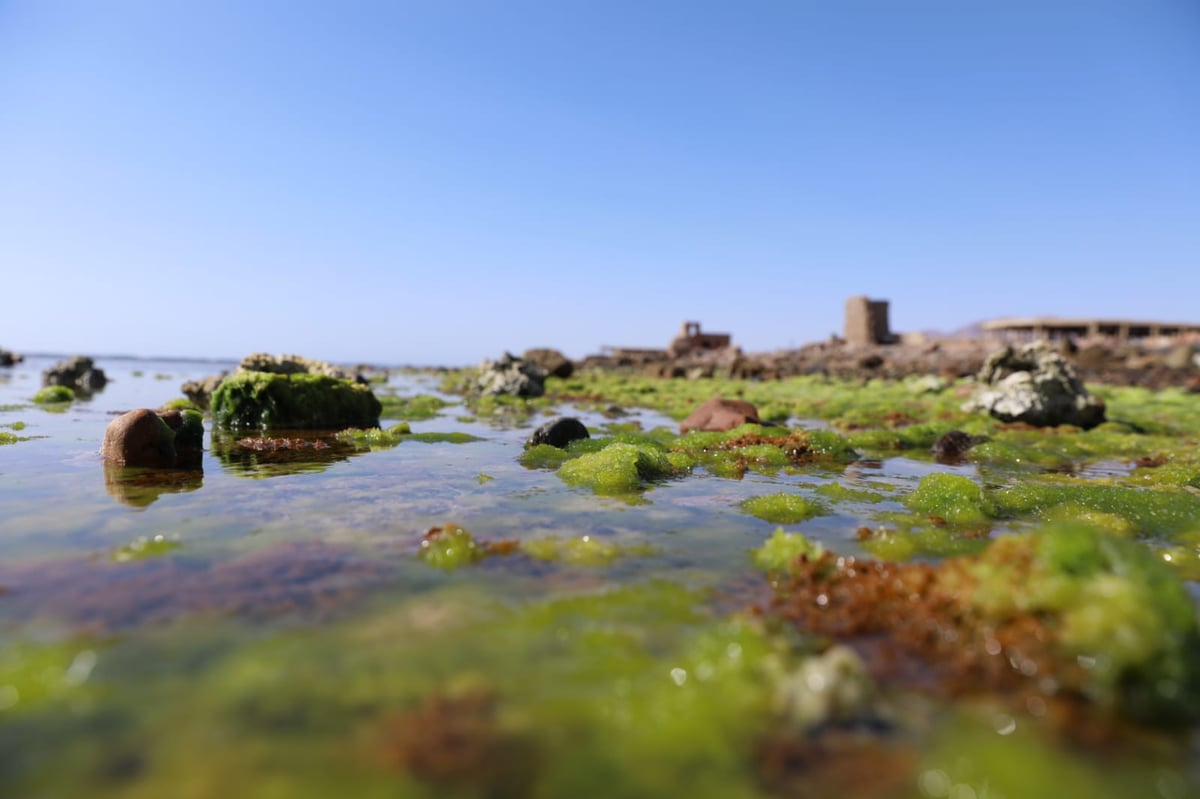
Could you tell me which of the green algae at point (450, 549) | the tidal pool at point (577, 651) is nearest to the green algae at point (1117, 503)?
the tidal pool at point (577, 651)

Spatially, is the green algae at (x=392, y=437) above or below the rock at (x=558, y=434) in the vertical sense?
below

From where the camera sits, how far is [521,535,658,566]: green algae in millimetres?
6062

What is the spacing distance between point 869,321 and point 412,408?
62667 mm

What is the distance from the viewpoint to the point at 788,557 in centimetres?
570

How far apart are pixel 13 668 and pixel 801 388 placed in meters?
38.0

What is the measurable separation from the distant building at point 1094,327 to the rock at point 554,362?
2029 inches

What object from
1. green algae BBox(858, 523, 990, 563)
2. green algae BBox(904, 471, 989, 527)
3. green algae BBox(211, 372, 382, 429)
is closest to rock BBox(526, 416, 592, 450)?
green algae BBox(211, 372, 382, 429)

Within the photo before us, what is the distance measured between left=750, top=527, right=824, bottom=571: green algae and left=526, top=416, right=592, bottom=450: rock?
764 cm

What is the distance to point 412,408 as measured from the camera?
72.8 feet

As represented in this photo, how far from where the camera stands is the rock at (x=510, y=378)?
3036 centimetres

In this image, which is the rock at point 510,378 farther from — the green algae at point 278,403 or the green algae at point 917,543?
the green algae at point 917,543

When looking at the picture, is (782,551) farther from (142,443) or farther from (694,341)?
(694,341)

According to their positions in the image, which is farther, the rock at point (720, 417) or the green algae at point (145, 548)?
the rock at point (720, 417)

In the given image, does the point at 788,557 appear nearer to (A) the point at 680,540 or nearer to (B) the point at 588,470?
(A) the point at 680,540
